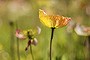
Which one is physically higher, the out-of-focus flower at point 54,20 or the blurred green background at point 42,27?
the out-of-focus flower at point 54,20

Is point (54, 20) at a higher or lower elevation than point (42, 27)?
higher

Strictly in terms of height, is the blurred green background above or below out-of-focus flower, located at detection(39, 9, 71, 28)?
below

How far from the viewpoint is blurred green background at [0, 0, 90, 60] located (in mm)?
2023

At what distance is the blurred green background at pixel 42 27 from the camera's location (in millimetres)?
2023

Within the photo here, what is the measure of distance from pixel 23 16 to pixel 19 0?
0.54 feet

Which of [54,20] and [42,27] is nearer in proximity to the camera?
[54,20]

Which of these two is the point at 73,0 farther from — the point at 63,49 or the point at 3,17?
the point at 63,49

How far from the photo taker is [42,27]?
2861mm

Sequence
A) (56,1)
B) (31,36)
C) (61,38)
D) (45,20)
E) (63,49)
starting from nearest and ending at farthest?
(45,20) < (31,36) < (63,49) < (61,38) < (56,1)

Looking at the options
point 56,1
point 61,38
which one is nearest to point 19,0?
point 56,1

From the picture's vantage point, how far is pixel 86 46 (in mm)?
1894

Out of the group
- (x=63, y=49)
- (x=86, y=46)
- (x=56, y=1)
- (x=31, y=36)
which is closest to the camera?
(x=31, y=36)

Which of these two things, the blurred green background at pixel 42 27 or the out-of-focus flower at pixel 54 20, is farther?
the blurred green background at pixel 42 27

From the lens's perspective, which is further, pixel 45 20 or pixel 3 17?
pixel 3 17
